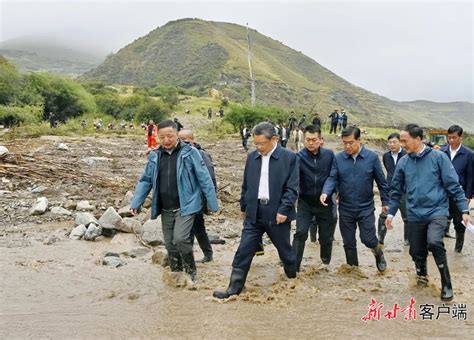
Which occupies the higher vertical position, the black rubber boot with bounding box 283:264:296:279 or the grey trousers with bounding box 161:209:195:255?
the grey trousers with bounding box 161:209:195:255

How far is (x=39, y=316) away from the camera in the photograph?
15.4ft

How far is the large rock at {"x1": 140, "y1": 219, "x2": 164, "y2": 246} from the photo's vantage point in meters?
7.55

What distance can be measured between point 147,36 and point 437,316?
156355mm

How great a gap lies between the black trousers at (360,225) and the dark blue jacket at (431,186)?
25.2 inches

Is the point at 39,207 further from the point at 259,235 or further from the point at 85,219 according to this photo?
the point at 259,235

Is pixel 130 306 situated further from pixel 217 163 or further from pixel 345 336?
pixel 217 163

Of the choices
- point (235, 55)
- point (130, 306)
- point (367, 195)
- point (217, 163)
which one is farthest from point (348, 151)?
point (235, 55)

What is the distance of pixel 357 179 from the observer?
5.59 m

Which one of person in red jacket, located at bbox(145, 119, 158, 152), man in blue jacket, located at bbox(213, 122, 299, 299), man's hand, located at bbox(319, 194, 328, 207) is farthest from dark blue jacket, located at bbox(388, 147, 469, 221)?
person in red jacket, located at bbox(145, 119, 158, 152)

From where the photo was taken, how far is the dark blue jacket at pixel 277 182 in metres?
4.91

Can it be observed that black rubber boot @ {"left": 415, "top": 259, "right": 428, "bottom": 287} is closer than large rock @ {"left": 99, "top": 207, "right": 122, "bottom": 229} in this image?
Yes

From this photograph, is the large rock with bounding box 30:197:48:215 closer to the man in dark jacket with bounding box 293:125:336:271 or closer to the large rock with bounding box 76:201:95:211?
the large rock with bounding box 76:201:95:211

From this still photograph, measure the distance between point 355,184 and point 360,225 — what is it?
51 cm

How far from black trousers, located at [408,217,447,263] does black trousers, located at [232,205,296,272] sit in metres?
1.37
